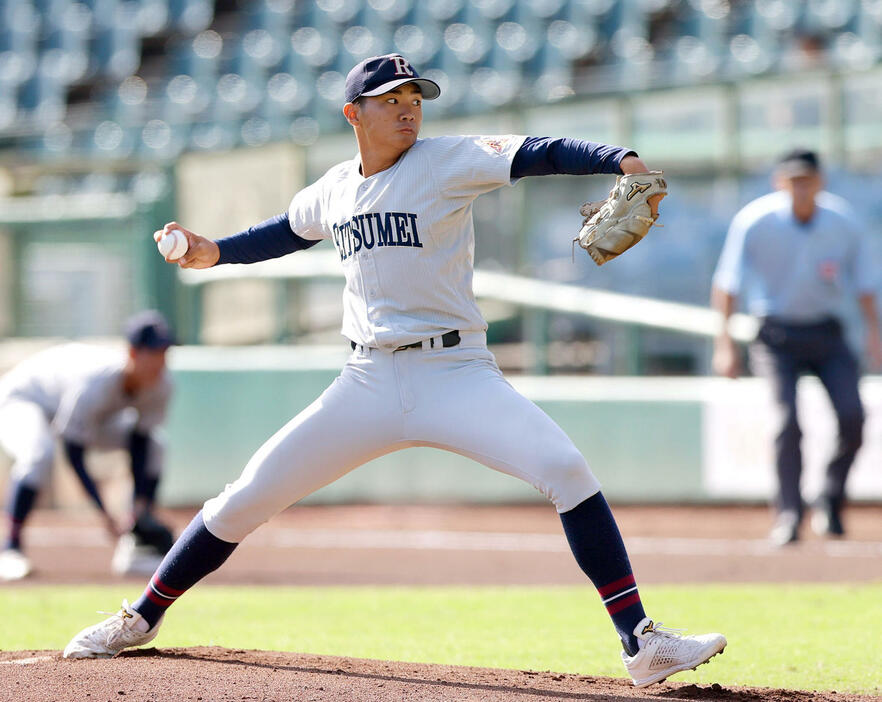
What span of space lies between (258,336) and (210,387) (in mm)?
566

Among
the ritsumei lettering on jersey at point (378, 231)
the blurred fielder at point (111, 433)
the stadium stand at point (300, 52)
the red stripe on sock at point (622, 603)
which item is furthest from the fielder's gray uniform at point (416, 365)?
the stadium stand at point (300, 52)

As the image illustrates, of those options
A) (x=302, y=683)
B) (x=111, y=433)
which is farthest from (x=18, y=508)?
(x=302, y=683)

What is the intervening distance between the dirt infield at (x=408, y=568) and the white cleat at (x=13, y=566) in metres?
0.13

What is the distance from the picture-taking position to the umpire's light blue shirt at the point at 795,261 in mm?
7254

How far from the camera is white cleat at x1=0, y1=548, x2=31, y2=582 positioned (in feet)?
22.4

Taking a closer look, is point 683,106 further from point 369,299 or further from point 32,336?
point 369,299

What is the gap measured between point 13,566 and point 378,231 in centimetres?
412

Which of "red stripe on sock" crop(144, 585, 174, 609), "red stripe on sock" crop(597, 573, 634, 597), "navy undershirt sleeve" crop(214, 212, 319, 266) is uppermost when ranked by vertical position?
"navy undershirt sleeve" crop(214, 212, 319, 266)

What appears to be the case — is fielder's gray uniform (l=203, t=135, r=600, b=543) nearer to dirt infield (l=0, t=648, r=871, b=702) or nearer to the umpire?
dirt infield (l=0, t=648, r=871, b=702)

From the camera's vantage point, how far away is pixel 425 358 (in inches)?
142

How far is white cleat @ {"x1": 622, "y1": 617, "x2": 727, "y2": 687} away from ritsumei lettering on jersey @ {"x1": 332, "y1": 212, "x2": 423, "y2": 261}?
1194mm

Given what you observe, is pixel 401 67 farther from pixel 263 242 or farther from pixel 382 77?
pixel 263 242

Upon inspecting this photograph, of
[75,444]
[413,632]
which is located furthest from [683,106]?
[413,632]

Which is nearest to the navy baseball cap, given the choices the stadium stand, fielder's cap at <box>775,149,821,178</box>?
fielder's cap at <box>775,149,821,178</box>
